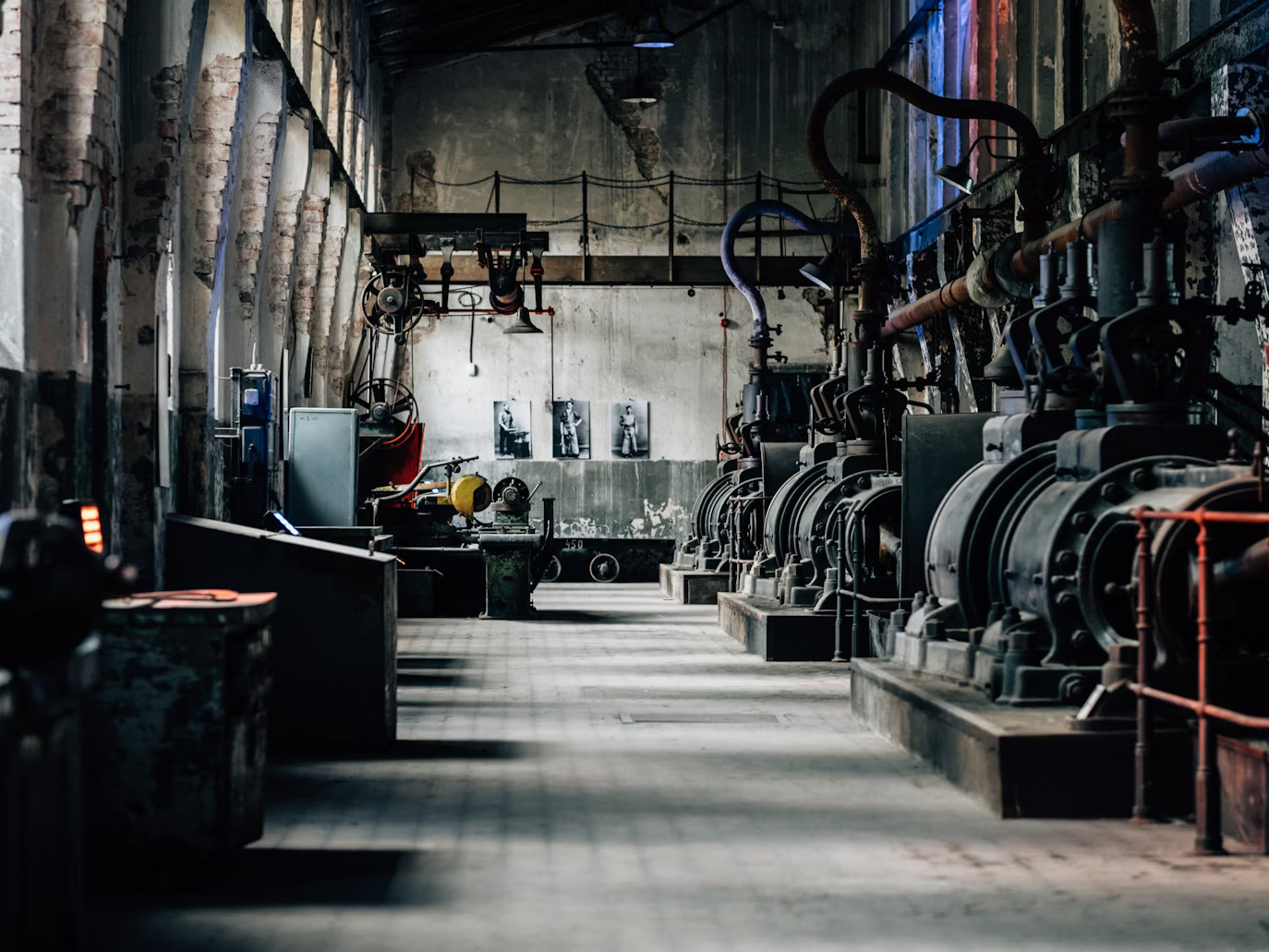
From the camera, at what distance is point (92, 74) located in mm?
7816

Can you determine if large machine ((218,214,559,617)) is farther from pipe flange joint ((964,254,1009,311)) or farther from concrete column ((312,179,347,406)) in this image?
pipe flange joint ((964,254,1009,311))

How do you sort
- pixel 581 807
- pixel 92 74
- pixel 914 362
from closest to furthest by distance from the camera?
pixel 581 807, pixel 92 74, pixel 914 362

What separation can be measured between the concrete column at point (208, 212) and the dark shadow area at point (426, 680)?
153 cm

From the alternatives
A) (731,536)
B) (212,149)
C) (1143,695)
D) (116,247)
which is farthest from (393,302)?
(1143,695)

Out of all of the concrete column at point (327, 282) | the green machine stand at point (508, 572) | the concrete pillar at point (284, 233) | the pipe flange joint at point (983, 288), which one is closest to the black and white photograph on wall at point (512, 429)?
the concrete column at point (327, 282)

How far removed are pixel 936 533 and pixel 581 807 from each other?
9.03 ft

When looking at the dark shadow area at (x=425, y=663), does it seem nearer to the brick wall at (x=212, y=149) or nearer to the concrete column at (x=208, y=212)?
the concrete column at (x=208, y=212)

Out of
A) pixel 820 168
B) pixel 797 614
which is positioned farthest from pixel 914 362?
pixel 797 614

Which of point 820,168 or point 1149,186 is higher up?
point 820,168

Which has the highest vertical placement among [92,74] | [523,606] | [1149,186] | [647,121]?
[647,121]

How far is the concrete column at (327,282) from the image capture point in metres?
18.9

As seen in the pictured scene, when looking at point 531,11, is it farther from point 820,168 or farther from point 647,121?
point 820,168

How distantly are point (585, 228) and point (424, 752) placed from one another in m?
18.4

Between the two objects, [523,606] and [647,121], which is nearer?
[523,606]
